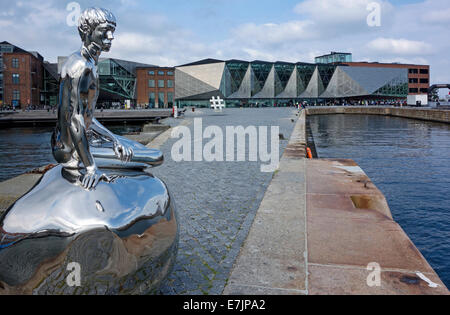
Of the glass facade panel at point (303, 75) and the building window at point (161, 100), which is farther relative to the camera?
the glass facade panel at point (303, 75)

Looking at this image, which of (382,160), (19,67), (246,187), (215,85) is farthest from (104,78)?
(246,187)

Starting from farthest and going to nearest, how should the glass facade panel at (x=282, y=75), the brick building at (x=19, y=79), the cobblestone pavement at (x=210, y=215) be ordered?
the glass facade panel at (x=282, y=75)
the brick building at (x=19, y=79)
the cobblestone pavement at (x=210, y=215)

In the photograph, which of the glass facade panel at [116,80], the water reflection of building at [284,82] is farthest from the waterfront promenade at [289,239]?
the water reflection of building at [284,82]

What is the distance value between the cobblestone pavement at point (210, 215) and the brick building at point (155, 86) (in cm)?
7763

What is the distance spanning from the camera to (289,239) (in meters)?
5.03

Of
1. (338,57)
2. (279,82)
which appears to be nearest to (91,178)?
(279,82)

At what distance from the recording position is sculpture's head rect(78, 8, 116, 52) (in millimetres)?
3160

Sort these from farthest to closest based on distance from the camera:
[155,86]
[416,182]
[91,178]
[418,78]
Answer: [418,78] < [155,86] < [416,182] < [91,178]

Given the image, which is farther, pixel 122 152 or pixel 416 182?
pixel 416 182

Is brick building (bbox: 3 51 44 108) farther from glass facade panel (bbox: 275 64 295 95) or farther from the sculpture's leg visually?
the sculpture's leg

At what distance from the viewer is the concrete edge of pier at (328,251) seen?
3.76 m

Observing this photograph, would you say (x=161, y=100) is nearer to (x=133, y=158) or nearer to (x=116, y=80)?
(x=116, y=80)

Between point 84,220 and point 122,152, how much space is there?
3.04 feet

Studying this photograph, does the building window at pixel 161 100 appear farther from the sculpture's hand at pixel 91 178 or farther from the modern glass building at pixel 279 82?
the sculpture's hand at pixel 91 178
